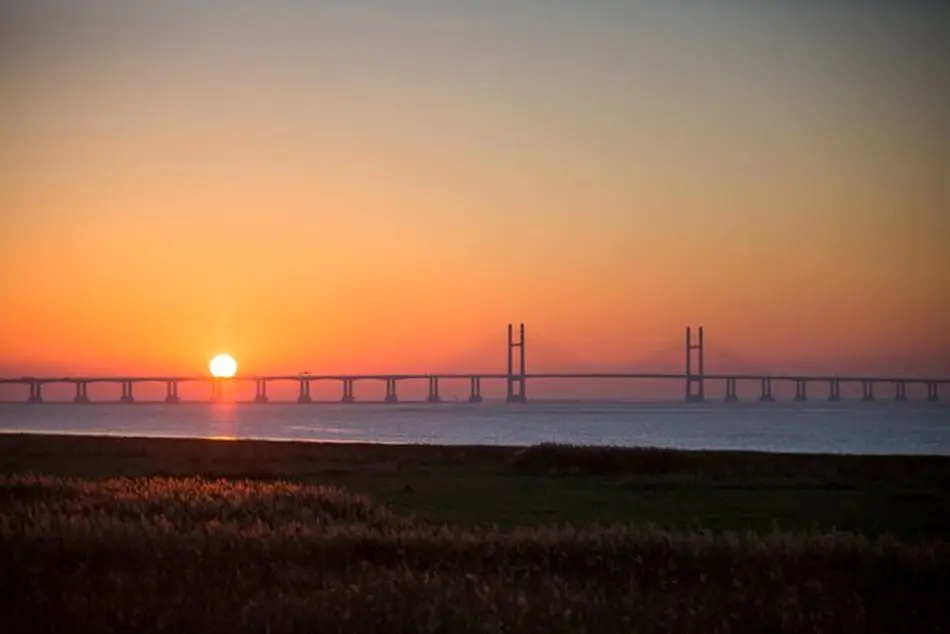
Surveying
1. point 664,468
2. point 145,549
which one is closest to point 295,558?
point 145,549

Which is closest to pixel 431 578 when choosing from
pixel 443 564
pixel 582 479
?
pixel 443 564

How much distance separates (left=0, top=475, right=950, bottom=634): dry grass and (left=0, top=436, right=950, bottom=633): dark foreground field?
0.12ft

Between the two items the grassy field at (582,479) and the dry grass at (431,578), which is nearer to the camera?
the dry grass at (431,578)

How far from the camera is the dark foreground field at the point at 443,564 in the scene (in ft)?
38.4

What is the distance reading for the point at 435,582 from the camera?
1297cm

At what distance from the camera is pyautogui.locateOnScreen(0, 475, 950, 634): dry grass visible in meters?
11.6

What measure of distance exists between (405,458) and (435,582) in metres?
31.3

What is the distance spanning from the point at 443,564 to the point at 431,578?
1715 millimetres

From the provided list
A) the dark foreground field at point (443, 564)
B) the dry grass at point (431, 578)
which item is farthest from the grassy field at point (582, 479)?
the dry grass at point (431, 578)

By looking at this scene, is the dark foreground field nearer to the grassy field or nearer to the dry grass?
the dry grass

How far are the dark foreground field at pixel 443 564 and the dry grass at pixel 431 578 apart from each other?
0.12 feet

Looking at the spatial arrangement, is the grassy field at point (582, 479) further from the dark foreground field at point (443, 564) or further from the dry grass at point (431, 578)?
the dry grass at point (431, 578)

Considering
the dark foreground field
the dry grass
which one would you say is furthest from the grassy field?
the dry grass

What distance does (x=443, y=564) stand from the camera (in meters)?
15.5
